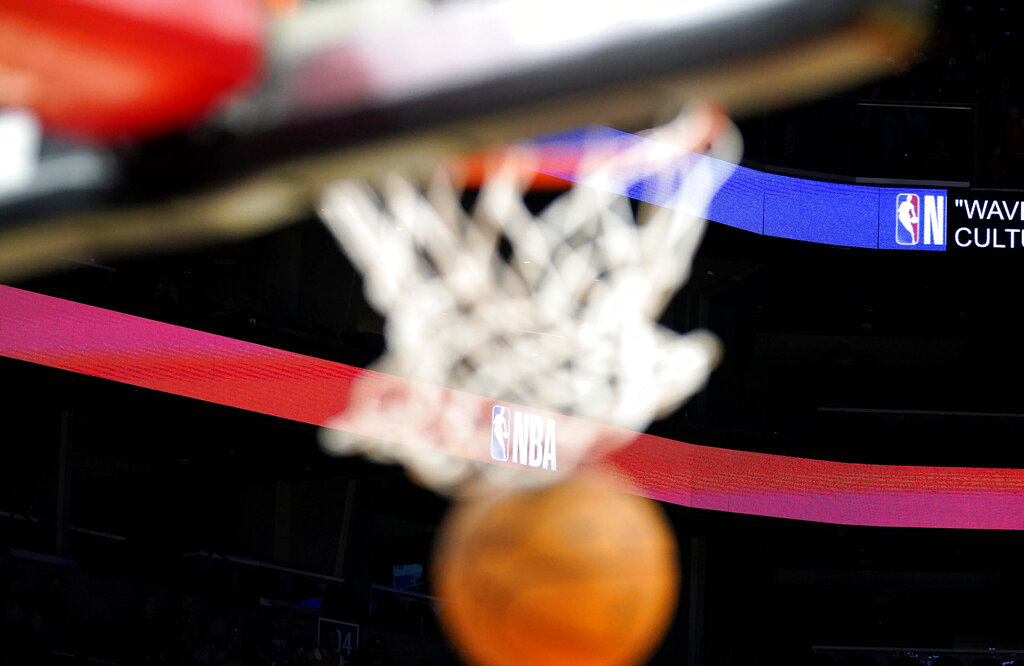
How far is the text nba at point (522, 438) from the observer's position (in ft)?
42.5

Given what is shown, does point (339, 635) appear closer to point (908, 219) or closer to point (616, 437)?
point (616, 437)

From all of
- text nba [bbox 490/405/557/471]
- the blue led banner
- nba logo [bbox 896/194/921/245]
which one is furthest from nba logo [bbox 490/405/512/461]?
nba logo [bbox 896/194/921/245]

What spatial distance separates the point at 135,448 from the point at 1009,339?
12.3m

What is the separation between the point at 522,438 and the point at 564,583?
24.6 ft

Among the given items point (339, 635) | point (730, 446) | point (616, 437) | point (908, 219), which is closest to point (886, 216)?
point (908, 219)

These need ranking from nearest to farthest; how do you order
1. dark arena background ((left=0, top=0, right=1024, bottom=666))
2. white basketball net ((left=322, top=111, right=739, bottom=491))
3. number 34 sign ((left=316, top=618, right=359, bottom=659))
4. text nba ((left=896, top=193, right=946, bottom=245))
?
white basketball net ((left=322, top=111, right=739, bottom=491)) < dark arena background ((left=0, top=0, right=1024, bottom=666)) < number 34 sign ((left=316, top=618, right=359, bottom=659)) < text nba ((left=896, top=193, right=946, bottom=245))

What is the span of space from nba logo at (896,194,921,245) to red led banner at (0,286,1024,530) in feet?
9.08

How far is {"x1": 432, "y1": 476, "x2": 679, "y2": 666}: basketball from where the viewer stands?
18.0 feet

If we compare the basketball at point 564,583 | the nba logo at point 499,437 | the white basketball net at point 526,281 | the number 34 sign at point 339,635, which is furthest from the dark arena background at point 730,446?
the basketball at point 564,583

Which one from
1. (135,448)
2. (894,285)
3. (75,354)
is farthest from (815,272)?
(75,354)

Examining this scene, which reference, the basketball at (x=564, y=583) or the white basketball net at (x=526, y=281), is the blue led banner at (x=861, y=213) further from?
the basketball at (x=564, y=583)

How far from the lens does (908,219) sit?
1750 centimetres

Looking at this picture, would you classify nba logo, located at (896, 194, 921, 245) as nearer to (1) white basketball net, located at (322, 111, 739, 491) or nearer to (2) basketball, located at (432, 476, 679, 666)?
(1) white basketball net, located at (322, 111, 739, 491)

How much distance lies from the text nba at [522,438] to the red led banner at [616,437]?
151 millimetres
